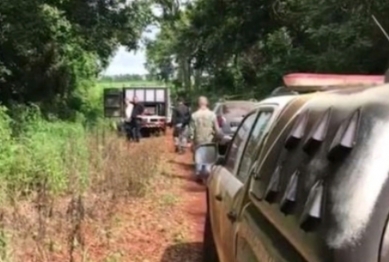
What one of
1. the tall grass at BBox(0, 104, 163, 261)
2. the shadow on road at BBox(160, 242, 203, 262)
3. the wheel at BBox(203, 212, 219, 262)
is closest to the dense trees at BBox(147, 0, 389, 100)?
the tall grass at BBox(0, 104, 163, 261)

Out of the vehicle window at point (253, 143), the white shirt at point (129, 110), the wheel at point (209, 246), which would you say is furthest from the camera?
the white shirt at point (129, 110)

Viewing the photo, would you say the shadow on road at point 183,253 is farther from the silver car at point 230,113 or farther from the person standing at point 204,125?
the silver car at point 230,113

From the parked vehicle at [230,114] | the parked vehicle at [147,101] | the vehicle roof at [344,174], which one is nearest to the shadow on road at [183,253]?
the vehicle roof at [344,174]

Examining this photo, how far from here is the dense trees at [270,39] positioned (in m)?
19.2

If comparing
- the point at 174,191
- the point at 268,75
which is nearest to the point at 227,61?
the point at 268,75

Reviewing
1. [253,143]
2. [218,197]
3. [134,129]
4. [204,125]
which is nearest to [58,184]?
[218,197]

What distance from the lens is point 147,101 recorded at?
3972 centimetres

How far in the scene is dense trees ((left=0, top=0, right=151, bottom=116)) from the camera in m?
21.2

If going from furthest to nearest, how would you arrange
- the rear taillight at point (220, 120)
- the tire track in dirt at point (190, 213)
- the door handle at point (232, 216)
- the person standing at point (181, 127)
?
the person standing at point (181, 127)
the rear taillight at point (220, 120)
the tire track in dirt at point (190, 213)
the door handle at point (232, 216)

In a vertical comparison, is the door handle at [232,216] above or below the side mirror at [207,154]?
below

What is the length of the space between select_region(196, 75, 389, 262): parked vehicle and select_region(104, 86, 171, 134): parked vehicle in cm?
3069

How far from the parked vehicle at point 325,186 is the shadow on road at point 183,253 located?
14.3 ft

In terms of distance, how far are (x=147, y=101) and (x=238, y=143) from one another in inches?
1327

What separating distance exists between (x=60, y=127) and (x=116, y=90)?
19.2 metres
